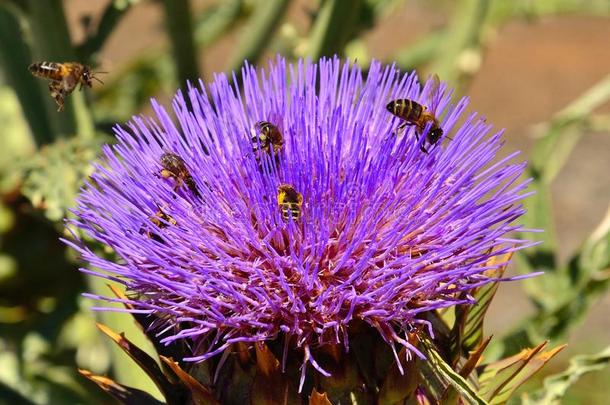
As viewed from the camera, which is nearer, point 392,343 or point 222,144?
point 392,343

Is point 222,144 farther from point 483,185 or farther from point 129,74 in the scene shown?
point 129,74

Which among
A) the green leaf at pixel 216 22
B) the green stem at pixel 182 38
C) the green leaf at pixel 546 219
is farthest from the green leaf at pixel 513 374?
the green leaf at pixel 216 22

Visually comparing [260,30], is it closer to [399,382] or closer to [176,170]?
[176,170]

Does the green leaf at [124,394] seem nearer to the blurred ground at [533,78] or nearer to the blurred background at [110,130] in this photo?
the blurred background at [110,130]

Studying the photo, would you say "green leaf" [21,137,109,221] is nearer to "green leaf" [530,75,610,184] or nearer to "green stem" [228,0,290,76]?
"green stem" [228,0,290,76]

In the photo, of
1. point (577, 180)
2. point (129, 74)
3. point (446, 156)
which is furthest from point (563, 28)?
point (446, 156)

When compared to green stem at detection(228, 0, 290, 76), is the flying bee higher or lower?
lower

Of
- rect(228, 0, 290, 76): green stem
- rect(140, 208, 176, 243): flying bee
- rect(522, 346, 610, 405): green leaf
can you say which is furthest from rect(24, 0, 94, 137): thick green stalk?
rect(522, 346, 610, 405): green leaf
